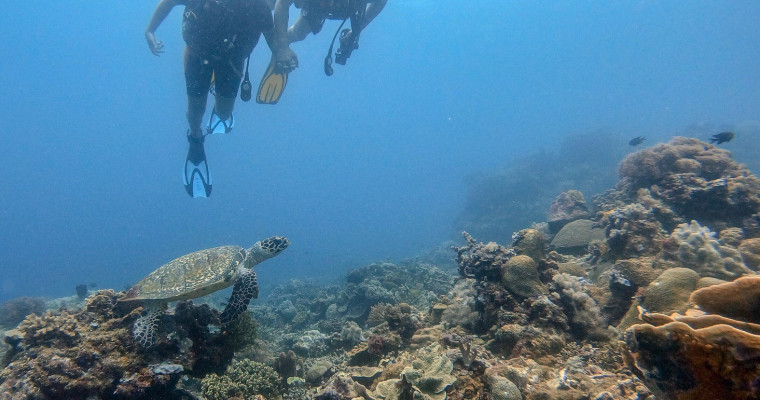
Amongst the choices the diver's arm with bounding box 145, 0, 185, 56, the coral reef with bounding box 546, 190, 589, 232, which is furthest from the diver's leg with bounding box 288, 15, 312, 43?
the coral reef with bounding box 546, 190, 589, 232

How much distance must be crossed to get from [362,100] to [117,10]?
369 feet

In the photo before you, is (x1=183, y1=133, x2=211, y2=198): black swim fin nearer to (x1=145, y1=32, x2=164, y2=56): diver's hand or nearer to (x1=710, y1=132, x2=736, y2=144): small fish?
(x1=145, y1=32, x2=164, y2=56): diver's hand

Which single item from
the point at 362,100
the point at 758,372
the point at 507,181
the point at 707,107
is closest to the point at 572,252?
the point at 758,372

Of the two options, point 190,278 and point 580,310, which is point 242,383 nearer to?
point 190,278

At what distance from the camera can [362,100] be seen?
173 meters

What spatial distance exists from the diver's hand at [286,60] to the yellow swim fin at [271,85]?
38cm

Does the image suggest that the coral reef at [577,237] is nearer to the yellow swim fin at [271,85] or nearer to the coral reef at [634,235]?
the coral reef at [634,235]

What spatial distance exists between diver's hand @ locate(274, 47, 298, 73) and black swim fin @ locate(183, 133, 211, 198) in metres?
3.60

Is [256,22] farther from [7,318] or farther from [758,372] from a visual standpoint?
[7,318]

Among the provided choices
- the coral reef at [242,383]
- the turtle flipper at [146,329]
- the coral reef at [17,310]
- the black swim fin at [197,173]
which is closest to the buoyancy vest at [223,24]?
the black swim fin at [197,173]

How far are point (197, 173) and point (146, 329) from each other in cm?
745

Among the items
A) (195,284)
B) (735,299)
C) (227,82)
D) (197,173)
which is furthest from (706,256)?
(197,173)

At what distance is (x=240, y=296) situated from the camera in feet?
16.4

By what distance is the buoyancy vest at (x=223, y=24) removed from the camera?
296 inches
